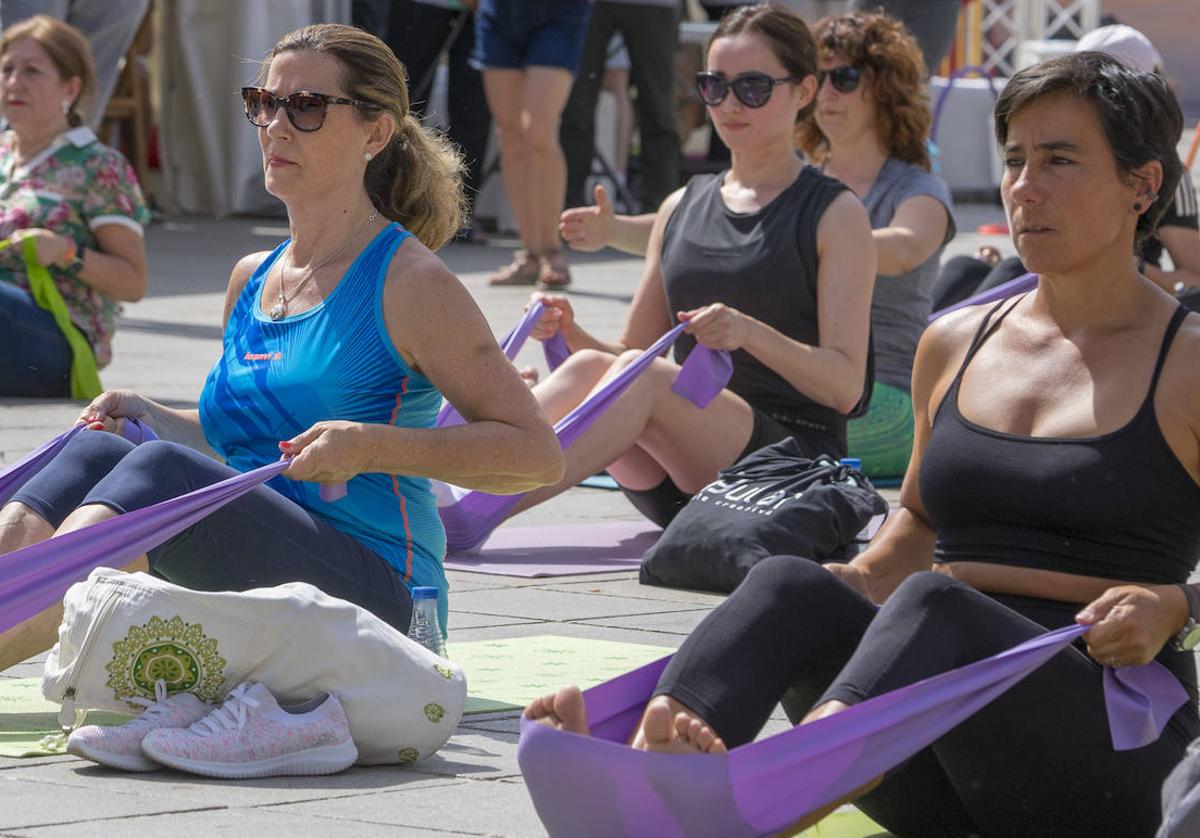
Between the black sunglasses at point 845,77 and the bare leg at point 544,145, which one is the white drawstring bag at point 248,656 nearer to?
the black sunglasses at point 845,77

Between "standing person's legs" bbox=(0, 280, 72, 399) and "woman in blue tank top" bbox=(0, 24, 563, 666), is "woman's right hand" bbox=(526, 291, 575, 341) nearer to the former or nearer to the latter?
"woman in blue tank top" bbox=(0, 24, 563, 666)

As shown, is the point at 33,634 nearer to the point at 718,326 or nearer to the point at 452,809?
the point at 452,809

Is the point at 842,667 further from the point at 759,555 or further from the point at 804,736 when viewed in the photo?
the point at 759,555

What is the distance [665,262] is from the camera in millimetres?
5992

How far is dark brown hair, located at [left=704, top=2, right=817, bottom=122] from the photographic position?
5887 mm

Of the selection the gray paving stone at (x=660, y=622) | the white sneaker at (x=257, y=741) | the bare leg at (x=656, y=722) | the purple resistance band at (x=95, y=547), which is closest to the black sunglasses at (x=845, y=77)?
the gray paving stone at (x=660, y=622)

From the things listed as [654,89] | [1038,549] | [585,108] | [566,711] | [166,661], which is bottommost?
[585,108]

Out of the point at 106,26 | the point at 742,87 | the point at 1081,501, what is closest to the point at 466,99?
the point at 106,26

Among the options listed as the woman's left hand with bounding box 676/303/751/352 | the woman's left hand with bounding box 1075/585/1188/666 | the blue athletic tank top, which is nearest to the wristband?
the woman's left hand with bounding box 676/303/751/352

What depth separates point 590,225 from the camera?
6246 millimetres

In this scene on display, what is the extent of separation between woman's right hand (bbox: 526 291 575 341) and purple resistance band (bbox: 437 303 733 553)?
0.30m

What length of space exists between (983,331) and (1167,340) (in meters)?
0.33

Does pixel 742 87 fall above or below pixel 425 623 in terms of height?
above

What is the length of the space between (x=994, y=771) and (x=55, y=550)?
1.48m
